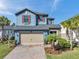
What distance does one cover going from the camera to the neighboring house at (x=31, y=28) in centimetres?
3612

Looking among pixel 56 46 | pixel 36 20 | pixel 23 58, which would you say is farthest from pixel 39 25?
pixel 23 58

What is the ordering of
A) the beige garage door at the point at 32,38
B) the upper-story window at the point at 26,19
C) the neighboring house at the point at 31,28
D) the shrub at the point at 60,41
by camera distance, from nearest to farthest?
the shrub at the point at 60,41, the neighboring house at the point at 31,28, the beige garage door at the point at 32,38, the upper-story window at the point at 26,19

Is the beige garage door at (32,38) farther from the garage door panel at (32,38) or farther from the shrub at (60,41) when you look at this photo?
the shrub at (60,41)

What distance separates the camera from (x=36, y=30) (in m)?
36.2

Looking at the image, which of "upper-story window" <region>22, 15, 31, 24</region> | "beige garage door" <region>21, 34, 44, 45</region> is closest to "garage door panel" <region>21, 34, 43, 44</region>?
"beige garage door" <region>21, 34, 44, 45</region>

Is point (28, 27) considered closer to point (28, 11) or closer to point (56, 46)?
point (28, 11)

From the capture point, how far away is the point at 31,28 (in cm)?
3606

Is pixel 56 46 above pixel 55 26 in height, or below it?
below

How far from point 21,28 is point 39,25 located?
3.84 m

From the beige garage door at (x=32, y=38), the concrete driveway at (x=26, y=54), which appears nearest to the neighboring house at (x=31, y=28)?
the beige garage door at (x=32, y=38)

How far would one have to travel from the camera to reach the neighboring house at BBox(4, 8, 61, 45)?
119 ft

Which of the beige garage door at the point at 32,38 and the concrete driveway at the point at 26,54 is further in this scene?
the beige garage door at the point at 32,38

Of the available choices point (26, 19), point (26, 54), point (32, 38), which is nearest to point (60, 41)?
point (26, 54)

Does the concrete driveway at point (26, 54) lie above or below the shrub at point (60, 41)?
below
